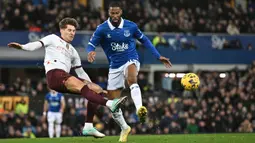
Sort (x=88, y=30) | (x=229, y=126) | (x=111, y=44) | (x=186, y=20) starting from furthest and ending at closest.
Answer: (x=186, y=20) < (x=88, y=30) < (x=229, y=126) < (x=111, y=44)

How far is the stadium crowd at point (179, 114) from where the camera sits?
91.1ft

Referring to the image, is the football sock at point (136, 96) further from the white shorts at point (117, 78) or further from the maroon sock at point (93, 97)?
the maroon sock at point (93, 97)

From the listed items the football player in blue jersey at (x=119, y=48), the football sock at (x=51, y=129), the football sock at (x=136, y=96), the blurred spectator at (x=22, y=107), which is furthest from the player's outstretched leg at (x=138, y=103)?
the blurred spectator at (x=22, y=107)

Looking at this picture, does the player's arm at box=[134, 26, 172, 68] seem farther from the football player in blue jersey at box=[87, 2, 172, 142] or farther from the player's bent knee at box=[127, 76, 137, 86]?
the player's bent knee at box=[127, 76, 137, 86]

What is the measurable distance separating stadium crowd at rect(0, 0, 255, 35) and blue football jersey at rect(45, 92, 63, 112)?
18.2 feet

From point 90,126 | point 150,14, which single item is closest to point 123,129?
point 90,126

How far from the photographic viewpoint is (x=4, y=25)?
102ft

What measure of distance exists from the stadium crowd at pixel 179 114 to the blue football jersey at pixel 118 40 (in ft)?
38.3

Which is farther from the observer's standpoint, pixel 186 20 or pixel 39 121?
pixel 186 20

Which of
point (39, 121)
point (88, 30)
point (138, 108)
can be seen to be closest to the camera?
point (138, 108)

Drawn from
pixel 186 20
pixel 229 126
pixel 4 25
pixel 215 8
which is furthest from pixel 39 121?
pixel 215 8

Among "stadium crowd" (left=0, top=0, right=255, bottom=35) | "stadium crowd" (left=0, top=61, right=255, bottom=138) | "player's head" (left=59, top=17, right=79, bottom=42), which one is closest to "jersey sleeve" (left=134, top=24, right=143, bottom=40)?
"player's head" (left=59, top=17, right=79, bottom=42)

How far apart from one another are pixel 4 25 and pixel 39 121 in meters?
4.91

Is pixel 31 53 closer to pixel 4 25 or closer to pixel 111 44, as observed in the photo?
pixel 4 25
